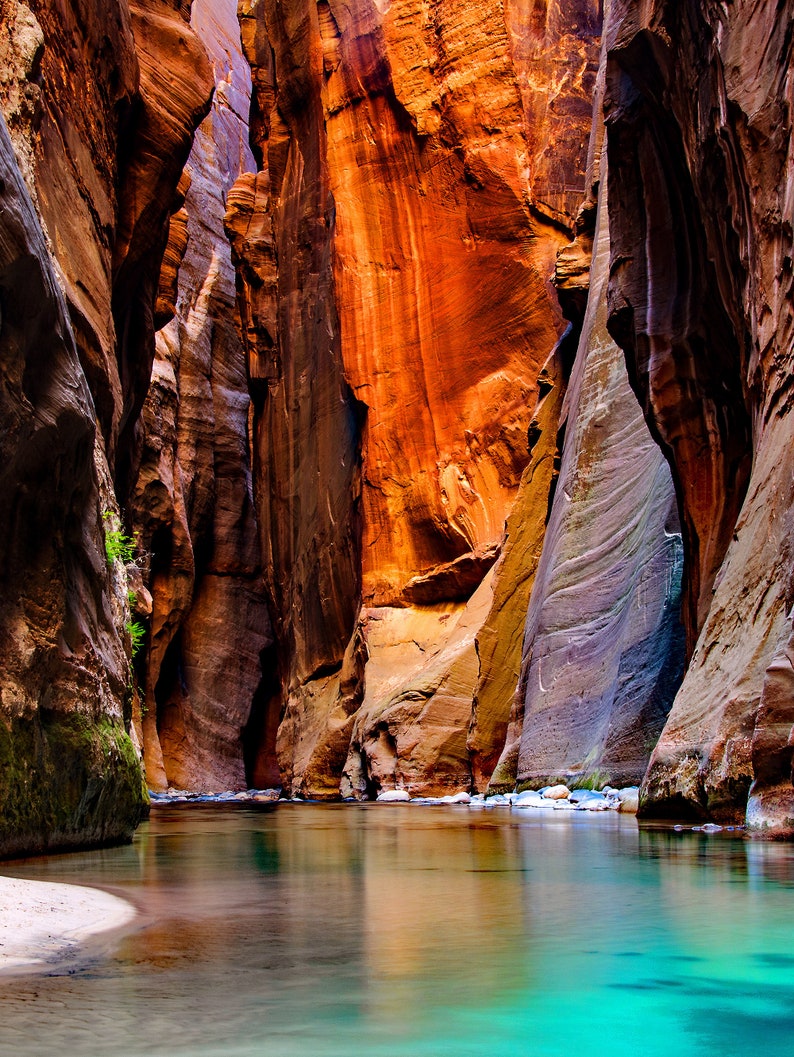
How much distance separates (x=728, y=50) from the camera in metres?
11.0

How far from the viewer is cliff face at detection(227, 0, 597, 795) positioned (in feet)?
101

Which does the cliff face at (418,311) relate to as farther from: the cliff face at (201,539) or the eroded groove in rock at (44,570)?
the eroded groove in rock at (44,570)

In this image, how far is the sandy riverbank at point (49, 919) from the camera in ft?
11.5

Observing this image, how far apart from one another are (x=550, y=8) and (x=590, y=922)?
107ft

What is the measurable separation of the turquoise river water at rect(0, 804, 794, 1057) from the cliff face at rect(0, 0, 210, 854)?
1.15 metres

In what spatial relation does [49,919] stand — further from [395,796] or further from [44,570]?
[395,796]

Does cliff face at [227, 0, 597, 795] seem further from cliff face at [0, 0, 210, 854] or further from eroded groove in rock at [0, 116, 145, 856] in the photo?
eroded groove in rock at [0, 116, 145, 856]

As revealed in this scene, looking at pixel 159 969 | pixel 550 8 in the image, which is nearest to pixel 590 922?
pixel 159 969

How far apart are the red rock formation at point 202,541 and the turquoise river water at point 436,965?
3412 centimetres

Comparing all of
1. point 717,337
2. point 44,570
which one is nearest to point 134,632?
point 717,337

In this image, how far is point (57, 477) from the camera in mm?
7543

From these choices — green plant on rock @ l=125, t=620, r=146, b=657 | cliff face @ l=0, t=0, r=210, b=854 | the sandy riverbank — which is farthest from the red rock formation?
the sandy riverbank

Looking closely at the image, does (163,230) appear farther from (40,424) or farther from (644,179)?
(40,424)

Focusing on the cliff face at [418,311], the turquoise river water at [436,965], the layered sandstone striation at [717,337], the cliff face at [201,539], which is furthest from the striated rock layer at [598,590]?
the cliff face at [201,539]
